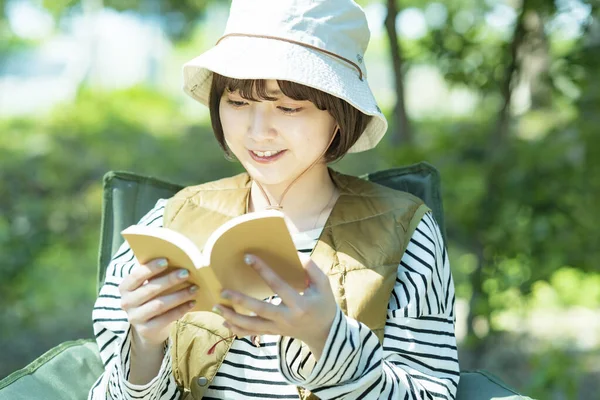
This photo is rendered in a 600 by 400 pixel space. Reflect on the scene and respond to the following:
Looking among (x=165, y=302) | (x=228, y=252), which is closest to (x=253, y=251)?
(x=228, y=252)

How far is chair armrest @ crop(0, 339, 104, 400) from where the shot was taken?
4.56 ft

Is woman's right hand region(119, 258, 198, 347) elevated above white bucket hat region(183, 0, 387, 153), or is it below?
below

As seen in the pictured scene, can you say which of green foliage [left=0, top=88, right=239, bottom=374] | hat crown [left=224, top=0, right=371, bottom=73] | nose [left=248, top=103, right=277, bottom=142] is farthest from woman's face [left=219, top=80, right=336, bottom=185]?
green foliage [left=0, top=88, right=239, bottom=374]

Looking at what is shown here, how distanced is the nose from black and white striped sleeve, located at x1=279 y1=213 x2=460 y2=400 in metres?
0.34

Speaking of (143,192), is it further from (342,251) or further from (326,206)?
(342,251)

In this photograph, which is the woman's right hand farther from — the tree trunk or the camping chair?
the tree trunk

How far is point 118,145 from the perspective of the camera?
5.29m

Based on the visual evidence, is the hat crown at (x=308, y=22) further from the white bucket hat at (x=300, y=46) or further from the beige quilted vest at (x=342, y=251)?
the beige quilted vest at (x=342, y=251)

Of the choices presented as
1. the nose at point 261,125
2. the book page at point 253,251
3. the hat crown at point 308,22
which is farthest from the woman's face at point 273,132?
the book page at point 253,251

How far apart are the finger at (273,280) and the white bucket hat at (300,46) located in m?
0.35

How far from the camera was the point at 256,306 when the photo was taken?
101cm

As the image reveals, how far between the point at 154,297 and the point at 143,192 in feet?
2.46

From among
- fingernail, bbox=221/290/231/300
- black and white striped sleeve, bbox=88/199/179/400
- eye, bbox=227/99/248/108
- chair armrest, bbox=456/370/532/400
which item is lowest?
chair armrest, bbox=456/370/532/400

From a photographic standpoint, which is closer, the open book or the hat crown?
the open book
